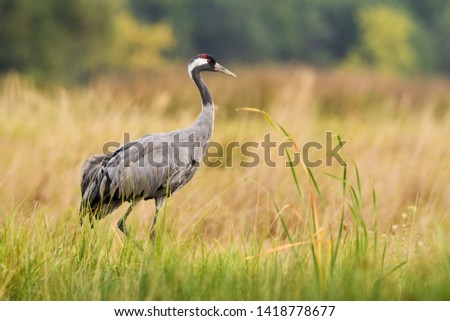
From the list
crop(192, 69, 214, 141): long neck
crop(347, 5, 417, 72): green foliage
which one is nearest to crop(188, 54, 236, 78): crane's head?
crop(192, 69, 214, 141): long neck

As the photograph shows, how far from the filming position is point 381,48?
36594 millimetres

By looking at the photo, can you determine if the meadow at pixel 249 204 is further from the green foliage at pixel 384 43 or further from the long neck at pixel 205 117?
the green foliage at pixel 384 43

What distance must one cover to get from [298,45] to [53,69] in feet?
60.0

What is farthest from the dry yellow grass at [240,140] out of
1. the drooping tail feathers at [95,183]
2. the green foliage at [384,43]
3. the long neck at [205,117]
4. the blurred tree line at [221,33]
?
the green foliage at [384,43]

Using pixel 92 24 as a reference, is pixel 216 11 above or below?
above

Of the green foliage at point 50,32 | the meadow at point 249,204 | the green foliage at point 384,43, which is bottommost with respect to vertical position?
the meadow at point 249,204

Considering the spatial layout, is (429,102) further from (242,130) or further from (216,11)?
(216,11)

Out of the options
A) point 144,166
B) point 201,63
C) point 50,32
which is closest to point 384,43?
point 50,32

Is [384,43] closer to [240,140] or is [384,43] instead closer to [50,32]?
[50,32]

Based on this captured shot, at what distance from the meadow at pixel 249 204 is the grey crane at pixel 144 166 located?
7.1 inches

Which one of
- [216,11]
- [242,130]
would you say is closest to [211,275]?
[242,130]

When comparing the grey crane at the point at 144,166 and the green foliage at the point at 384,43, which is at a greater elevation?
the green foliage at the point at 384,43

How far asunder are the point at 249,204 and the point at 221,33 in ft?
101

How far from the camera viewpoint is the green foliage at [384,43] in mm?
36594
